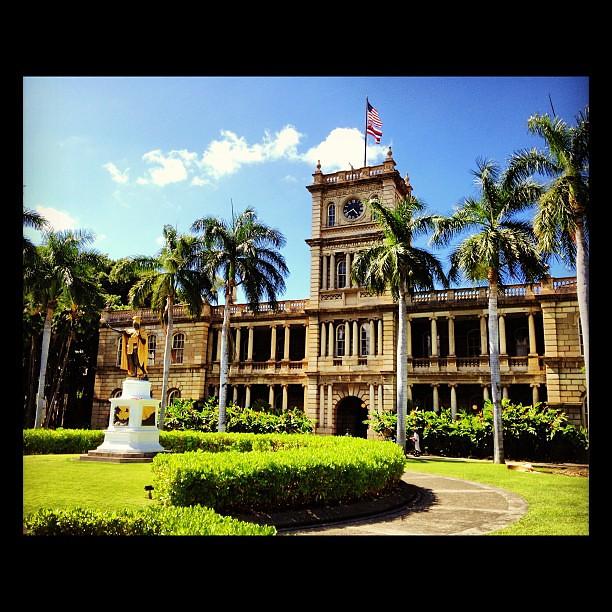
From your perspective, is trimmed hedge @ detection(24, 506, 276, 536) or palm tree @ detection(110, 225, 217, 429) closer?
trimmed hedge @ detection(24, 506, 276, 536)

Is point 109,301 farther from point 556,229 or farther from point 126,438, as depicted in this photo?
point 556,229

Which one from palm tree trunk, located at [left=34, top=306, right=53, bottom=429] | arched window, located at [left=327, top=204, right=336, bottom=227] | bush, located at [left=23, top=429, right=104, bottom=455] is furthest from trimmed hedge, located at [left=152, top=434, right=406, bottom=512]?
arched window, located at [left=327, top=204, right=336, bottom=227]

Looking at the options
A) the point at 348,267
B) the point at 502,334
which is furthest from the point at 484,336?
the point at 348,267

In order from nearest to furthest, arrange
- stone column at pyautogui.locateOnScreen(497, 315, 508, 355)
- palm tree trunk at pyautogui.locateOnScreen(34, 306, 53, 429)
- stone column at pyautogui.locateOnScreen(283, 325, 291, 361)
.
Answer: palm tree trunk at pyautogui.locateOnScreen(34, 306, 53, 429) < stone column at pyautogui.locateOnScreen(497, 315, 508, 355) < stone column at pyautogui.locateOnScreen(283, 325, 291, 361)

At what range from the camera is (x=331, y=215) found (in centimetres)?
3186

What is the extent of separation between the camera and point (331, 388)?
29.7 meters

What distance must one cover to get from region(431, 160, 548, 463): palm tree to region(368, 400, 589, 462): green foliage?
89.2 inches

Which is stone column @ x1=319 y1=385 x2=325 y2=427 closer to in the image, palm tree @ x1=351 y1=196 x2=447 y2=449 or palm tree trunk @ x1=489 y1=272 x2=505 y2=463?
palm tree @ x1=351 y1=196 x2=447 y2=449

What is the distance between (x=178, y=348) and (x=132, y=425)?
17164 millimetres

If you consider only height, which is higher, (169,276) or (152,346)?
(169,276)

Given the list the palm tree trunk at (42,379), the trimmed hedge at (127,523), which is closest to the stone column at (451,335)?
the palm tree trunk at (42,379)

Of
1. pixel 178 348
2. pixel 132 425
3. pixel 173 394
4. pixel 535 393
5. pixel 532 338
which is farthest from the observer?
pixel 178 348

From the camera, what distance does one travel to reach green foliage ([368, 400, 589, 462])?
70.7 ft

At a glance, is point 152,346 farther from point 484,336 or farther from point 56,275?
point 484,336
